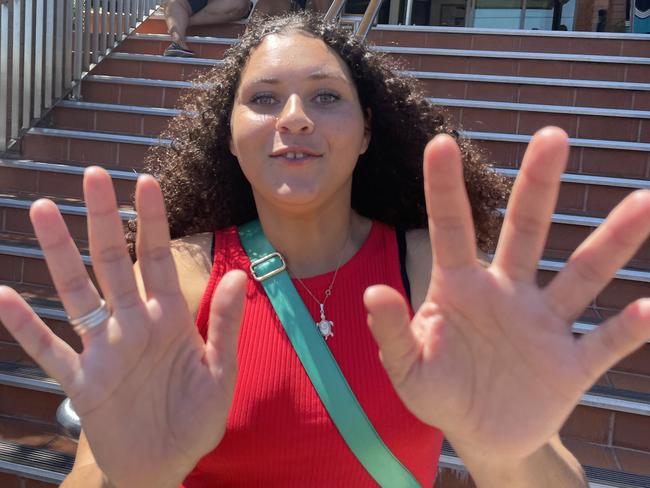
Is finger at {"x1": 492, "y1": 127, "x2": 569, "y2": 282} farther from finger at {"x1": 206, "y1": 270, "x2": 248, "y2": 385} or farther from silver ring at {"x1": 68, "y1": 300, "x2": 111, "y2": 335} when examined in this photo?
silver ring at {"x1": 68, "y1": 300, "x2": 111, "y2": 335}

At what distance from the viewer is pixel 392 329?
3.08ft

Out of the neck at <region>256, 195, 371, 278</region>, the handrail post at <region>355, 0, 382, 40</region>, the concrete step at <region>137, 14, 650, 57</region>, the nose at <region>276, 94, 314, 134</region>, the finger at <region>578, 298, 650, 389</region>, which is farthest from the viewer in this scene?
the concrete step at <region>137, 14, 650, 57</region>

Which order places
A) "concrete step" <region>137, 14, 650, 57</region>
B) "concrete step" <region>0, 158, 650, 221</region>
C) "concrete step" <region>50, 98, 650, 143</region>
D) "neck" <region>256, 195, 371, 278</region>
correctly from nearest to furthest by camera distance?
"neck" <region>256, 195, 371, 278</region>
"concrete step" <region>0, 158, 650, 221</region>
"concrete step" <region>50, 98, 650, 143</region>
"concrete step" <region>137, 14, 650, 57</region>

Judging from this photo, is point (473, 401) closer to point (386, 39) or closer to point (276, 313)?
point (276, 313)

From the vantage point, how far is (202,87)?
1.95 metres

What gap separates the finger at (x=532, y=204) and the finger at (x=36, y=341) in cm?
70

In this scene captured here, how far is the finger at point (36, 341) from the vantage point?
1000mm

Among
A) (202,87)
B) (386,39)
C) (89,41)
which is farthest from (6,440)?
(386,39)

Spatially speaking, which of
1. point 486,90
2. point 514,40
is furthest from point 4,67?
point 514,40

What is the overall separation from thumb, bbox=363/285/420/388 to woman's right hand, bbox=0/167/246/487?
0.74ft

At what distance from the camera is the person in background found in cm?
534

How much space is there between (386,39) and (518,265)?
15.9 ft

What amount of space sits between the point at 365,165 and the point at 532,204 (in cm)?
93

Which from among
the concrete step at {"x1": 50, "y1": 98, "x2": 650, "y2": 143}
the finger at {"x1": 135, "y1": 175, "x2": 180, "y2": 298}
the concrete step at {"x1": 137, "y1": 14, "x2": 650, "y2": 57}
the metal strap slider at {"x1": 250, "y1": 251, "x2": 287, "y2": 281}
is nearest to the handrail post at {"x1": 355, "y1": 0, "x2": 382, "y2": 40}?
the concrete step at {"x1": 50, "y1": 98, "x2": 650, "y2": 143}
